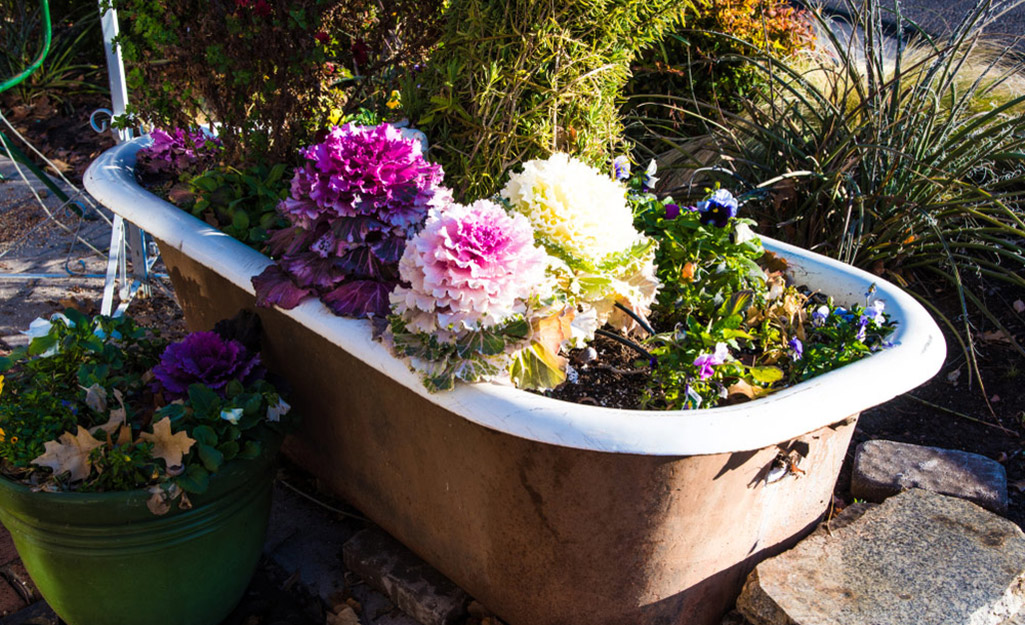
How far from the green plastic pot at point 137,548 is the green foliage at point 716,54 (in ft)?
7.39

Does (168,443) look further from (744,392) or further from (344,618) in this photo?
(744,392)

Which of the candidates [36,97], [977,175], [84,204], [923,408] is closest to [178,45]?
[84,204]

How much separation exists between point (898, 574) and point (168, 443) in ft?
5.01

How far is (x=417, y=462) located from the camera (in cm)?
180

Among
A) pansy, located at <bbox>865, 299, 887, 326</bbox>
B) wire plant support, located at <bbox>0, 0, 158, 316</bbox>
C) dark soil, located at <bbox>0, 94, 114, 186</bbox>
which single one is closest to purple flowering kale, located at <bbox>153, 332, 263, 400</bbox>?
wire plant support, located at <bbox>0, 0, 158, 316</bbox>

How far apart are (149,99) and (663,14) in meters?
1.55

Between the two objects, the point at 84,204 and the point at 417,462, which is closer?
the point at 417,462

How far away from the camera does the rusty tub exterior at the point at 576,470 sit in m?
1.42

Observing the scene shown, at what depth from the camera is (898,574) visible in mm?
1736

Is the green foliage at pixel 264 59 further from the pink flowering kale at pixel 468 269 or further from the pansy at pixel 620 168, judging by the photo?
the pink flowering kale at pixel 468 269

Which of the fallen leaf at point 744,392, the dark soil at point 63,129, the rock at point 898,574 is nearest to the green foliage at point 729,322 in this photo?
the fallen leaf at point 744,392

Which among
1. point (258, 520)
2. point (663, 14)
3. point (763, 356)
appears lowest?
point (258, 520)

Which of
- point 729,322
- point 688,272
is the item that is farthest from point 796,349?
point 688,272

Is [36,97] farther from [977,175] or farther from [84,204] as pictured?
[977,175]
